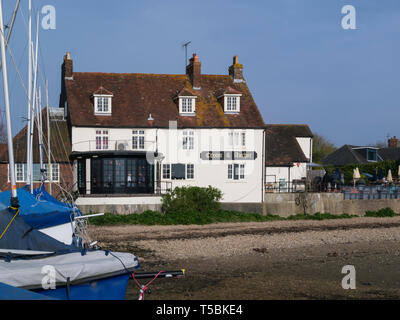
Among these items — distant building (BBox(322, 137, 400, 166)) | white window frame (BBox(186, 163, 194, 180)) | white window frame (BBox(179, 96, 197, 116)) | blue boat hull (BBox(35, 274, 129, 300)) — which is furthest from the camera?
distant building (BBox(322, 137, 400, 166))

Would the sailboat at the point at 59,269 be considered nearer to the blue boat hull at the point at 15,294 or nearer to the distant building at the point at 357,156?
the blue boat hull at the point at 15,294

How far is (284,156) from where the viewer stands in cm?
4794

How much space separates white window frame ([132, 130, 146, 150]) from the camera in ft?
126

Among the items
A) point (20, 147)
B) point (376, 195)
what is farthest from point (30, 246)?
point (376, 195)

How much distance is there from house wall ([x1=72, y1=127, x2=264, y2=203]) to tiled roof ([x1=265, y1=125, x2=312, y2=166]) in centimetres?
686

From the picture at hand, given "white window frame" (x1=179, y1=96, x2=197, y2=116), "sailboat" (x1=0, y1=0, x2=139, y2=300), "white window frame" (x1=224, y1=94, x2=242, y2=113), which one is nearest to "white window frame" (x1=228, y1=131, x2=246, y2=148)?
"white window frame" (x1=224, y1=94, x2=242, y2=113)

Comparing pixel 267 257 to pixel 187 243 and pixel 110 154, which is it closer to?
pixel 187 243

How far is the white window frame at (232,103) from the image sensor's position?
4069 cm

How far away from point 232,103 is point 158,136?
6.44m

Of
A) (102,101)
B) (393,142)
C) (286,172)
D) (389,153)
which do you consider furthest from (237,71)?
(393,142)

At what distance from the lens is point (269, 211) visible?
39938 millimetres

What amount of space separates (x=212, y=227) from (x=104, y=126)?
10.7 m

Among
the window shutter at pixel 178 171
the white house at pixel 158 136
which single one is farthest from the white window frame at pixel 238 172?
the window shutter at pixel 178 171

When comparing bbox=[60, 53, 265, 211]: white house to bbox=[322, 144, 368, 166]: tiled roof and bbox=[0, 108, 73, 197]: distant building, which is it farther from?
bbox=[322, 144, 368, 166]: tiled roof
